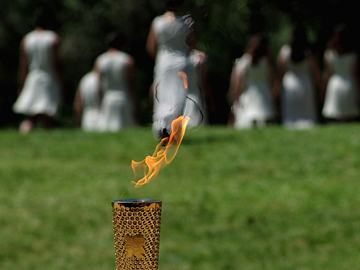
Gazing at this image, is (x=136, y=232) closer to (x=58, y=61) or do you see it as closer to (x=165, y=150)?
(x=165, y=150)

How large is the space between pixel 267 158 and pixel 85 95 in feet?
16.2

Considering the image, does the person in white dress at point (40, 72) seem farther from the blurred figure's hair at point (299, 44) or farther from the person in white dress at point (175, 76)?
the person in white dress at point (175, 76)

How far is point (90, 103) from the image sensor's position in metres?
14.6

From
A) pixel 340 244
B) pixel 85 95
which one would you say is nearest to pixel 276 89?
pixel 85 95

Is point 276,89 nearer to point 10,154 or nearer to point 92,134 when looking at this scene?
point 92,134

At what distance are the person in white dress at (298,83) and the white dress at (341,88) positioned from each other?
0.78 ft

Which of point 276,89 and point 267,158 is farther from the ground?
point 276,89

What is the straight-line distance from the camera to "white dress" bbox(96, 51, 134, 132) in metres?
12.7

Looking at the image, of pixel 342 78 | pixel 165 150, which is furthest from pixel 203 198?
pixel 165 150

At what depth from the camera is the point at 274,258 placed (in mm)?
8078

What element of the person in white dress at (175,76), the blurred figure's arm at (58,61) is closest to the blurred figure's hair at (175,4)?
the person in white dress at (175,76)

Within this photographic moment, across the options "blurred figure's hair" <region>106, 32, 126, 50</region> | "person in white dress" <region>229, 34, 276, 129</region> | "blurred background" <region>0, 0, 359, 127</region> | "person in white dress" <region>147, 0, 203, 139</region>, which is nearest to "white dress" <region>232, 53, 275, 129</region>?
"person in white dress" <region>229, 34, 276, 129</region>

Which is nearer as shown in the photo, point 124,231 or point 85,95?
point 124,231

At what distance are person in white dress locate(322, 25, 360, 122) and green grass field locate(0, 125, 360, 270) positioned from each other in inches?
76.9
